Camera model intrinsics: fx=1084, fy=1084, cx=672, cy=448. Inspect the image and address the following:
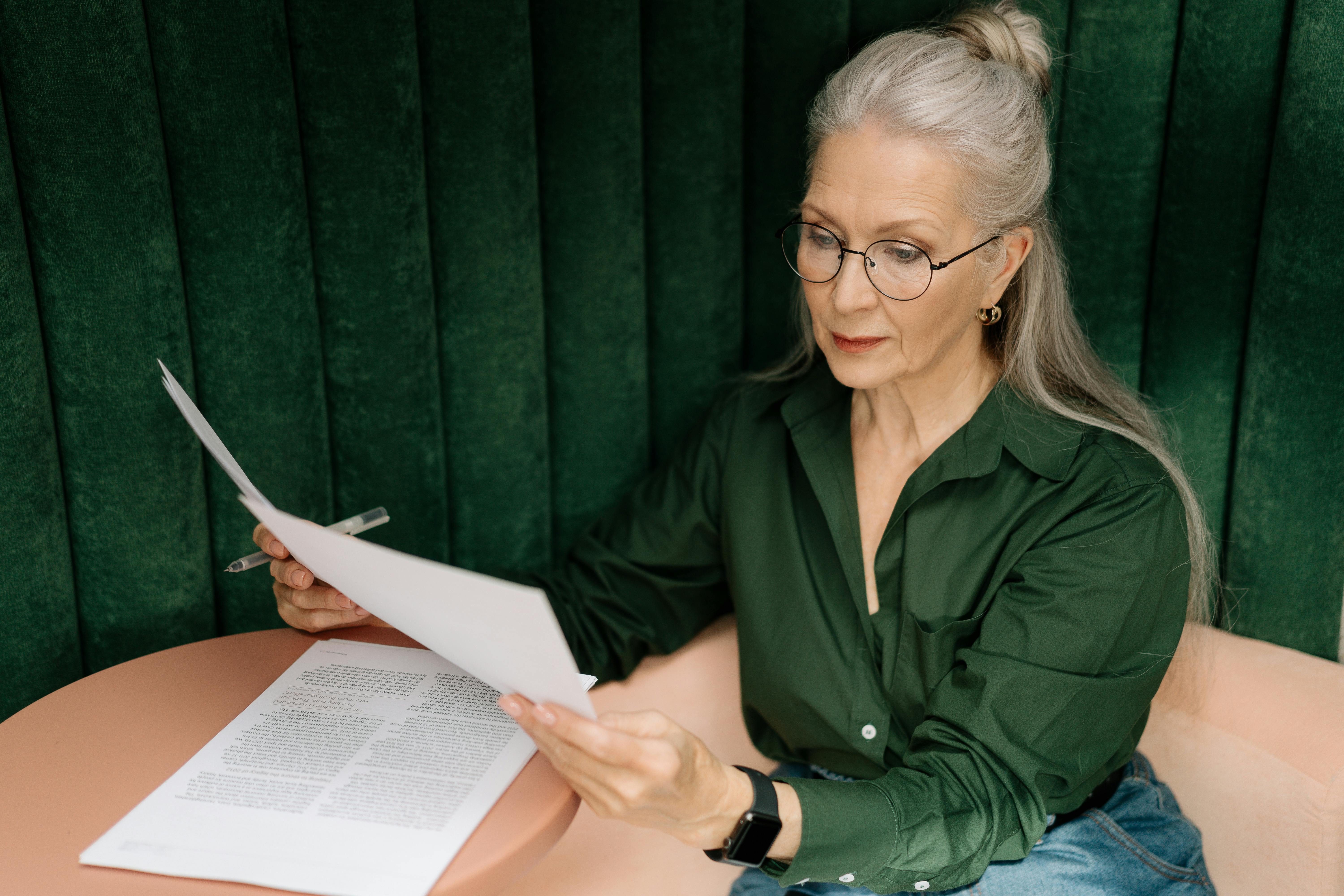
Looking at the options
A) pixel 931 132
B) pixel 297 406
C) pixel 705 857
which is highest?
pixel 931 132

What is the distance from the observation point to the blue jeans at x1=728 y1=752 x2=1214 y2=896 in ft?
3.89

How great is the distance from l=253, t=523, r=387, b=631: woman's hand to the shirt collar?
0.68 meters

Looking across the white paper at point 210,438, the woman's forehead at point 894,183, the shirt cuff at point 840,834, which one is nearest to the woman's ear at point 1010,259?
the woman's forehead at point 894,183

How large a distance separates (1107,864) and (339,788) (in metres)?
0.84

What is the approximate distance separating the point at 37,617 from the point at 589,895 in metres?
0.70

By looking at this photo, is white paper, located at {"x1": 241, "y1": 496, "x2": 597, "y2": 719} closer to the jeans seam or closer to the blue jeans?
the blue jeans

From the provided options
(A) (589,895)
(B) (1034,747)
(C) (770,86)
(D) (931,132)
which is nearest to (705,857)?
(A) (589,895)

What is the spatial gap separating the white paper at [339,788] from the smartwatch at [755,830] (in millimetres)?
199

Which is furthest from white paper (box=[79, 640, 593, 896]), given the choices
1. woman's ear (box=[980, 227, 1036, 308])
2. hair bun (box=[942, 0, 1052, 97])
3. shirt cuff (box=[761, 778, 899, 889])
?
hair bun (box=[942, 0, 1052, 97])

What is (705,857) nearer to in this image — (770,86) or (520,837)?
(520,837)

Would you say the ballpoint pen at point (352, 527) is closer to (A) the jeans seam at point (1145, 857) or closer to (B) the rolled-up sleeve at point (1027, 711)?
(B) the rolled-up sleeve at point (1027, 711)

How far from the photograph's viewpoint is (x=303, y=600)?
1152mm

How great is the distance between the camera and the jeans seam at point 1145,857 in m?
1.23

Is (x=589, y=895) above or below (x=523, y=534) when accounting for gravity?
below
